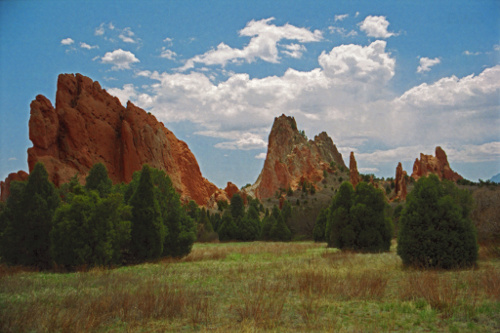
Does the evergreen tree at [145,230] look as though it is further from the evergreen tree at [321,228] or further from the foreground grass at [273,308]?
the evergreen tree at [321,228]

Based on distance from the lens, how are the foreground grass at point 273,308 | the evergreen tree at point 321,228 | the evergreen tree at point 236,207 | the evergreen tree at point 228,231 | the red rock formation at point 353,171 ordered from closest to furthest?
the foreground grass at point 273,308 < the evergreen tree at point 321,228 < the evergreen tree at point 228,231 < the evergreen tree at point 236,207 < the red rock formation at point 353,171

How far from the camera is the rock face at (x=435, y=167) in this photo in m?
122

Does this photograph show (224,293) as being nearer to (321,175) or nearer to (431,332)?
(431,332)

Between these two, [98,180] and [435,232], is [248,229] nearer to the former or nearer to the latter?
[98,180]

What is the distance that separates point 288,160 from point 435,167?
176 ft

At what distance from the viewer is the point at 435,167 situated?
124 m

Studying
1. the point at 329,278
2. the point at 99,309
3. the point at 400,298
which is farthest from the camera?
the point at 329,278

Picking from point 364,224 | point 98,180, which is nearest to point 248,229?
point 98,180

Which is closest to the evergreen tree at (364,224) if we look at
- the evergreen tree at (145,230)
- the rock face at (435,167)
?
the evergreen tree at (145,230)

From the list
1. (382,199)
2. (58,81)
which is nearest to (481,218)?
(382,199)

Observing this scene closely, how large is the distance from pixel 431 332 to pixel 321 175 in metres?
137

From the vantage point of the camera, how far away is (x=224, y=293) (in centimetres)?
955

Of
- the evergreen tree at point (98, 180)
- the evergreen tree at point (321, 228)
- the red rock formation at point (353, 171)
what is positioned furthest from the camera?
the red rock formation at point (353, 171)

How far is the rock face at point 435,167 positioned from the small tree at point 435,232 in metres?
119
